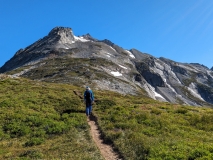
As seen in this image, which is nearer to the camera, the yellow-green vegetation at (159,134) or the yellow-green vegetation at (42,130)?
the yellow-green vegetation at (159,134)

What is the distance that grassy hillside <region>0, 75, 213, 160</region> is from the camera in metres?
14.2

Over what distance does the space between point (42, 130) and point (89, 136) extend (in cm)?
482

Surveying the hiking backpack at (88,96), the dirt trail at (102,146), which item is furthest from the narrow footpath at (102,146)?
the hiking backpack at (88,96)

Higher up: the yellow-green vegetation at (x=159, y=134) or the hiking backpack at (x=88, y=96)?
the hiking backpack at (x=88, y=96)

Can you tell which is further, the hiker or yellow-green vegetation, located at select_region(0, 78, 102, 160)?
the hiker

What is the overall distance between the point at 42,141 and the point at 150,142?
8.44m

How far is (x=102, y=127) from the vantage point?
20781 millimetres

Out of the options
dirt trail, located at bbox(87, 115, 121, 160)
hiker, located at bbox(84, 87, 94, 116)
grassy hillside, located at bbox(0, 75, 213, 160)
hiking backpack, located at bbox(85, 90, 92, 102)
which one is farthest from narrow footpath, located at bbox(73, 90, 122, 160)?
hiking backpack, located at bbox(85, 90, 92, 102)

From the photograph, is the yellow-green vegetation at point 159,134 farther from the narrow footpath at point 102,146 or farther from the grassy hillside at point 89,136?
the narrow footpath at point 102,146

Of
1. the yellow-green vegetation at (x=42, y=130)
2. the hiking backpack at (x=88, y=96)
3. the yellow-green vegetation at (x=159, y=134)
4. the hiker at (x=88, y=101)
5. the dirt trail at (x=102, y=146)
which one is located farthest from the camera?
the hiking backpack at (x=88, y=96)

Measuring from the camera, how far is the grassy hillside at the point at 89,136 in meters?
14.2

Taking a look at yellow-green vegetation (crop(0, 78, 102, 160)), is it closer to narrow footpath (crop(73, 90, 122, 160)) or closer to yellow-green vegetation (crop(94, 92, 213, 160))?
narrow footpath (crop(73, 90, 122, 160))

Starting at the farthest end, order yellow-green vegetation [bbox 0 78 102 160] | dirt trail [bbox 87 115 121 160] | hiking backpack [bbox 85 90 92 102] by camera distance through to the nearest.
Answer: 1. hiking backpack [bbox 85 90 92 102]
2. yellow-green vegetation [bbox 0 78 102 160]
3. dirt trail [bbox 87 115 121 160]

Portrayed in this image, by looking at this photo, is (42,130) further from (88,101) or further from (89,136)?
(88,101)
